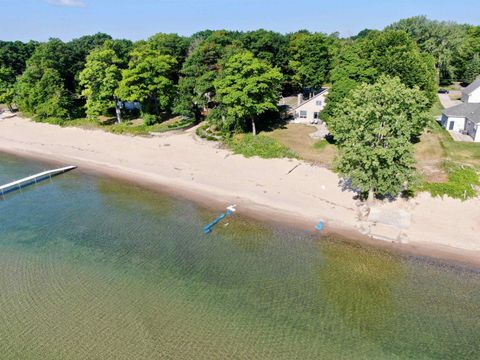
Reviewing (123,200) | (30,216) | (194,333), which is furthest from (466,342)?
(30,216)

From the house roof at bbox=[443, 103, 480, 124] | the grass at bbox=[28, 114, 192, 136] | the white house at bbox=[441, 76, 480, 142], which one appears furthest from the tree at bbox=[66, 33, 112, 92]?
the house roof at bbox=[443, 103, 480, 124]

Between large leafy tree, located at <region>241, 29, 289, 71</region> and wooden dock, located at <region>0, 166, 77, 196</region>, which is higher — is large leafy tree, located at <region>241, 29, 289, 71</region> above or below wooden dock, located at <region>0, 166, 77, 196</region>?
above

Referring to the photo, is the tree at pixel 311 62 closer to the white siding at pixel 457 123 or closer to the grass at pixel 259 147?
the grass at pixel 259 147

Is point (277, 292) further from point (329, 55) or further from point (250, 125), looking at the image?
point (329, 55)

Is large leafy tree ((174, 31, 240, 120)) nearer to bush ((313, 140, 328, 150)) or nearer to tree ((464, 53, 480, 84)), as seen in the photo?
bush ((313, 140, 328, 150))

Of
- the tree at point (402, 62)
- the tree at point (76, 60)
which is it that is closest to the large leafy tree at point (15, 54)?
the tree at point (76, 60)

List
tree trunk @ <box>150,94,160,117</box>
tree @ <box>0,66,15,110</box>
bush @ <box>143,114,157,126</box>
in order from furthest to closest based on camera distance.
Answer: tree @ <box>0,66,15,110</box> → tree trunk @ <box>150,94,160,117</box> → bush @ <box>143,114,157,126</box>

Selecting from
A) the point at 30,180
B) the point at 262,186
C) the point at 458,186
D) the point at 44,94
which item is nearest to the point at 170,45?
the point at 44,94

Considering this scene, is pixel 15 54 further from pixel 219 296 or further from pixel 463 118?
pixel 463 118
